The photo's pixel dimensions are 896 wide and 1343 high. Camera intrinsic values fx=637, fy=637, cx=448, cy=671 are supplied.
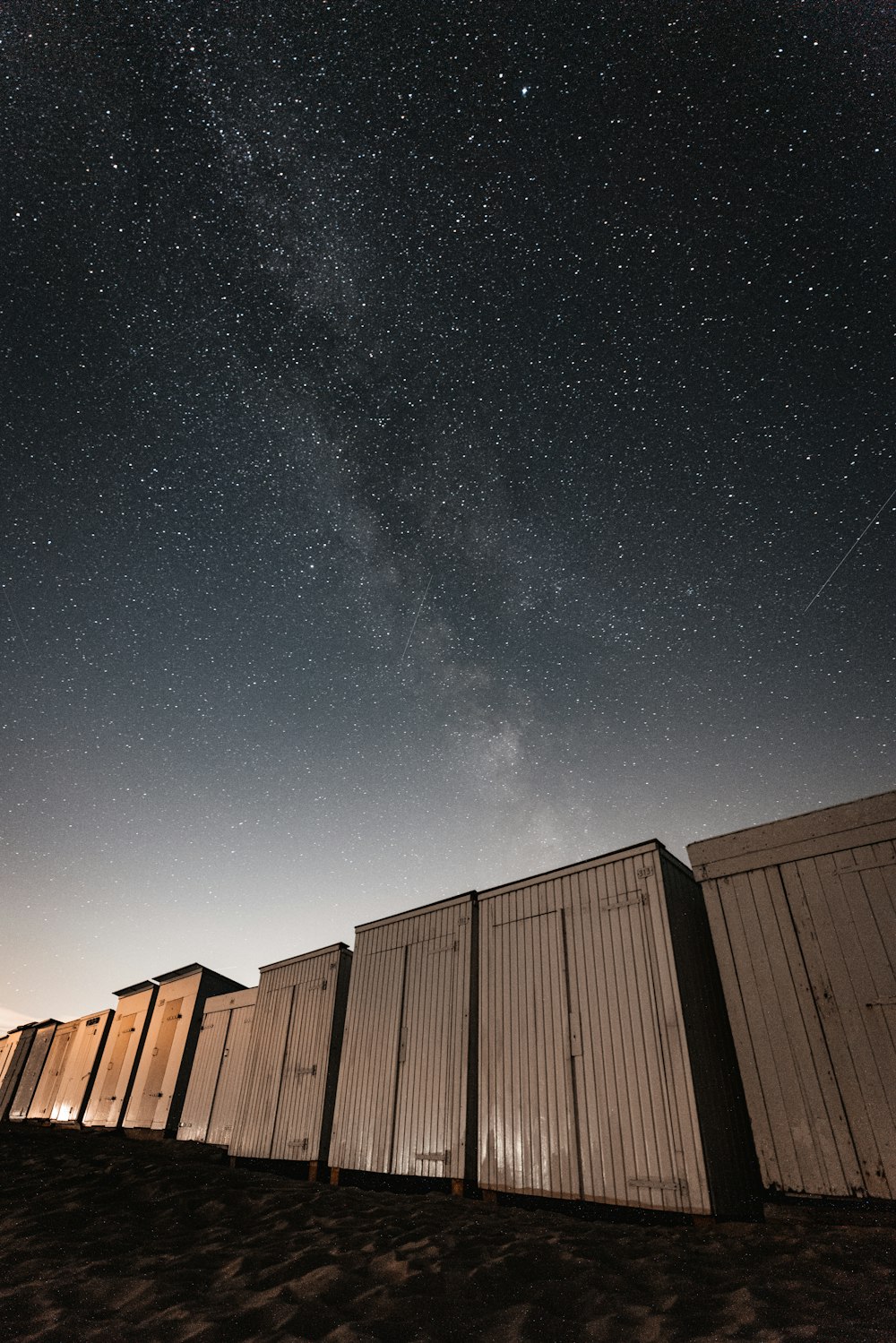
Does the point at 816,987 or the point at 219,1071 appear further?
the point at 219,1071

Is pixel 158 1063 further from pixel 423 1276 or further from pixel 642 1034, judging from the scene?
pixel 423 1276

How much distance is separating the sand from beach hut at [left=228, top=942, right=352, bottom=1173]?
391cm

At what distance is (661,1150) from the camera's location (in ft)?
20.3

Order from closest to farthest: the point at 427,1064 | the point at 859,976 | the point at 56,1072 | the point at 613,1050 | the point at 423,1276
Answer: the point at 423,1276, the point at 859,976, the point at 613,1050, the point at 427,1064, the point at 56,1072

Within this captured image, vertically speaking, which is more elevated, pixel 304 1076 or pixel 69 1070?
pixel 69 1070

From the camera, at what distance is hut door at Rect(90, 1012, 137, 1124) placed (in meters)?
19.5

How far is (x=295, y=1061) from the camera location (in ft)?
38.4

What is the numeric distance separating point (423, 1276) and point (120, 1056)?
2056 centimetres

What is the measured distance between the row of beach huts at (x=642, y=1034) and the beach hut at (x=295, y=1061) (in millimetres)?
77

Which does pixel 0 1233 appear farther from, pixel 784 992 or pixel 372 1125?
pixel 784 992

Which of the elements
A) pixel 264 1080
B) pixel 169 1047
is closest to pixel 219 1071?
pixel 264 1080

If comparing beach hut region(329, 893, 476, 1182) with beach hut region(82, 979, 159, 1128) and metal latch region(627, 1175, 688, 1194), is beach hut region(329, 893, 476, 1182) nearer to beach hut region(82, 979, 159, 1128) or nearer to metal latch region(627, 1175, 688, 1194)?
metal latch region(627, 1175, 688, 1194)

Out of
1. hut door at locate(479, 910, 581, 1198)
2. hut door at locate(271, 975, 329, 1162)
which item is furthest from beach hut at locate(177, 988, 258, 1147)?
hut door at locate(479, 910, 581, 1198)

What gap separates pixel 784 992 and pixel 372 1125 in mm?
6418
